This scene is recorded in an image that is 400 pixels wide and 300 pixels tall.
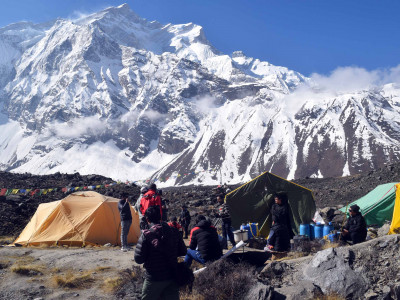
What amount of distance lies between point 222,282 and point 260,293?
80 centimetres

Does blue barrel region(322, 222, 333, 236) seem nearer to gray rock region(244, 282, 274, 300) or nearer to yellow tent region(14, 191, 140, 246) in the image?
gray rock region(244, 282, 274, 300)

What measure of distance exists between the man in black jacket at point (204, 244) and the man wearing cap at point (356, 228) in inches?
171

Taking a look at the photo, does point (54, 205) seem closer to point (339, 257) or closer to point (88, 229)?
point (88, 229)

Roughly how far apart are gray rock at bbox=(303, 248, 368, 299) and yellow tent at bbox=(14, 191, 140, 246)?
31.8 feet

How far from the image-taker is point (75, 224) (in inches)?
592

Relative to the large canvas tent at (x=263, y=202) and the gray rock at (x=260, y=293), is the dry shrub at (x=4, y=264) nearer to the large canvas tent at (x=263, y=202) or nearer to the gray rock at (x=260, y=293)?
the gray rock at (x=260, y=293)

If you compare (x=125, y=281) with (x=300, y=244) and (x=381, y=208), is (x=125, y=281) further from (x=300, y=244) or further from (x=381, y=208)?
(x=381, y=208)

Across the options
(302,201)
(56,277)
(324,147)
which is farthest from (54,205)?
Answer: (324,147)

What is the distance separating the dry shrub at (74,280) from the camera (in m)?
8.52

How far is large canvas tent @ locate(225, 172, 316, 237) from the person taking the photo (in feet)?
52.5

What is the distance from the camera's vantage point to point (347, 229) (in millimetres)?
10977

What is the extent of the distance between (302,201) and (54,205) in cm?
1084

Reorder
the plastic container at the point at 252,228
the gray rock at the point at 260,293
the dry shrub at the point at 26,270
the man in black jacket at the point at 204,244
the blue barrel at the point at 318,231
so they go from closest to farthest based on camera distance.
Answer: the gray rock at the point at 260,293 → the man in black jacket at the point at 204,244 → the dry shrub at the point at 26,270 → the blue barrel at the point at 318,231 → the plastic container at the point at 252,228

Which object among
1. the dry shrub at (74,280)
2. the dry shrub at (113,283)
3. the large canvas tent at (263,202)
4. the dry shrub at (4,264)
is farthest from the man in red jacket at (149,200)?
the large canvas tent at (263,202)
